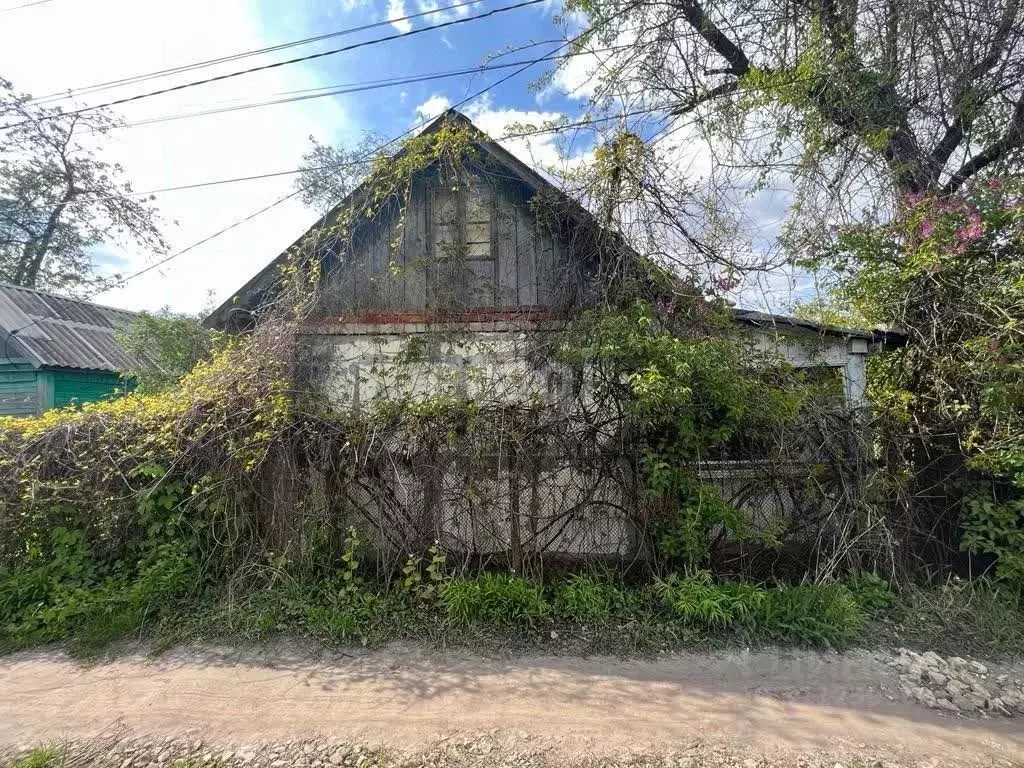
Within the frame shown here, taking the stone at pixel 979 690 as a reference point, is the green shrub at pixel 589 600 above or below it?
above

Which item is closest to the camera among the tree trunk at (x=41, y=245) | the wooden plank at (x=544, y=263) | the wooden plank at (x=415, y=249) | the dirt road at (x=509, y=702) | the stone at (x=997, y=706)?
the dirt road at (x=509, y=702)

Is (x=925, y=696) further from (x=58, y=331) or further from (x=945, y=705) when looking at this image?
(x=58, y=331)

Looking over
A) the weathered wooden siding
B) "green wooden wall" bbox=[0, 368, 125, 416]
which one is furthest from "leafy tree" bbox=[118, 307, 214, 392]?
the weathered wooden siding

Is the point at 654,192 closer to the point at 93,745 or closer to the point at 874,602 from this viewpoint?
the point at 874,602

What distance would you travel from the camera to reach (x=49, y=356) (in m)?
10.5

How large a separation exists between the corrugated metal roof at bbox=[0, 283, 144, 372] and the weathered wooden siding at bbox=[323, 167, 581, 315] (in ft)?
28.0

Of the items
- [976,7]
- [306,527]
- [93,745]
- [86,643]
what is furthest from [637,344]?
[976,7]

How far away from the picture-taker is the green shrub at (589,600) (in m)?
4.02

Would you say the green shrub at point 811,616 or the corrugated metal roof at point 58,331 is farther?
the corrugated metal roof at point 58,331

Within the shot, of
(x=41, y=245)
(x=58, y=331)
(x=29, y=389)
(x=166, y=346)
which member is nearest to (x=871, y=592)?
(x=166, y=346)

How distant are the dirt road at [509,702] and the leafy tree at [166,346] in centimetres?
519

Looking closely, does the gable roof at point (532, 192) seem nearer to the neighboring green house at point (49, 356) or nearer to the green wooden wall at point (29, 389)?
the neighboring green house at point (49, 356)

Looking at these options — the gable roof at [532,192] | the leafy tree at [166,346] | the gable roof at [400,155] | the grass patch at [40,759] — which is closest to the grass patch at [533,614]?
the grass patch at [40,759]

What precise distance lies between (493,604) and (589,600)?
2.61 ft
